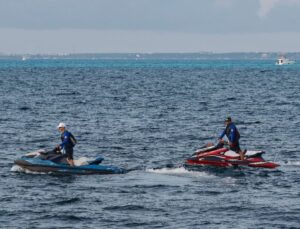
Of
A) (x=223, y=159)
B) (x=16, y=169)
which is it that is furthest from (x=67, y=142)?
(x=223, y=159)

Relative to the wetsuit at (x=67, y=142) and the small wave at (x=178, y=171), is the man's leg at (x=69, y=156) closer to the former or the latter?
the wetsuit at (x=67, y=142)

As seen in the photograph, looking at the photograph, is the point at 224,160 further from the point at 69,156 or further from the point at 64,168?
the point at 64,168

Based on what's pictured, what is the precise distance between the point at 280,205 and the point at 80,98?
59704 millimetres

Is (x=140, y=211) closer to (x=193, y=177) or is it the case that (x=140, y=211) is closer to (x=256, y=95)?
(x=193, y=177)

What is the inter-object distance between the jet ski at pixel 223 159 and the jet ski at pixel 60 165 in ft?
13.0

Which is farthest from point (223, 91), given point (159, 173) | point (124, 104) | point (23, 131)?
point (159, 173)

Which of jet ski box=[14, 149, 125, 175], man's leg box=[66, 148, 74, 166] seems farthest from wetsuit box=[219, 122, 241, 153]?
man's leg box=[66, 148, 74, 166]

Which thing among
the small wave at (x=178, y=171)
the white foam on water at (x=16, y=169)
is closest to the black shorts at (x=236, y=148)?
the small wave at (x=178, y=171)

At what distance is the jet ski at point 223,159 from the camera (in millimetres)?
38000

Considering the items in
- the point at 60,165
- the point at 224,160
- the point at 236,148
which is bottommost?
the point at 224,160

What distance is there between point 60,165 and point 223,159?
6.93m

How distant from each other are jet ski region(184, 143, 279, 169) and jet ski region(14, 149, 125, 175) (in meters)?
3.97

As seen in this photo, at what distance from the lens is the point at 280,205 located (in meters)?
29.4

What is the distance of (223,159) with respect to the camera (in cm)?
3809
